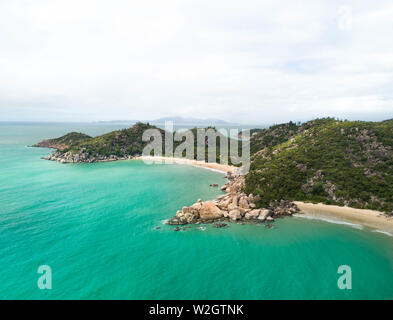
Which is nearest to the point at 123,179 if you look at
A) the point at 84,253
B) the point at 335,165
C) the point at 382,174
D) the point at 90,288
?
the point at 84,253

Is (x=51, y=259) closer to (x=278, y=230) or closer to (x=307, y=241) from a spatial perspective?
(x=278, y=230)

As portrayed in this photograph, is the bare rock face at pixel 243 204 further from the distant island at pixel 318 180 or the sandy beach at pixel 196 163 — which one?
the sandy beach at pixel 196 163

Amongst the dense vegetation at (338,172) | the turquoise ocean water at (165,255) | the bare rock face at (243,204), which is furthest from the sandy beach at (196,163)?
the turquoise ocean water at (165,255)

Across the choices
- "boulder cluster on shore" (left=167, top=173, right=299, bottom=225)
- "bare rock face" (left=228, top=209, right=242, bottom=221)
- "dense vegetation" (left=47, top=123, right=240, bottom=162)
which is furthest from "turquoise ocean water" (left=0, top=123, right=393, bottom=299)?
"dense vegetation" (left=47, top=123, right=240, bottom=162)

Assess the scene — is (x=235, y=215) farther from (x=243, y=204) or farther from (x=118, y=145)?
(x=118, y=145)

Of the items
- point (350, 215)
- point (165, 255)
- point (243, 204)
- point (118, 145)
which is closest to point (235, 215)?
point (243, 204)

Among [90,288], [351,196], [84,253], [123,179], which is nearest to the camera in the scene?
[90,288]
